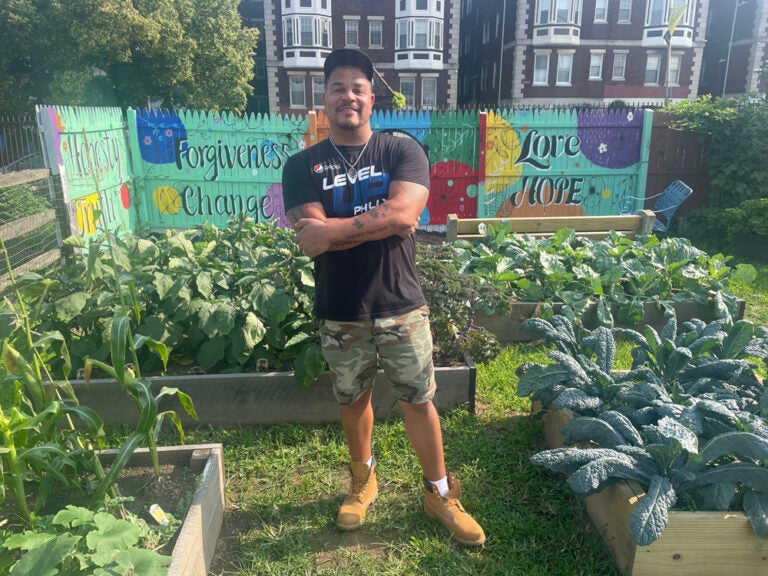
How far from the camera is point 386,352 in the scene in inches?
103

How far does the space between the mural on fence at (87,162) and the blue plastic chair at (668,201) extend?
8.53 meters

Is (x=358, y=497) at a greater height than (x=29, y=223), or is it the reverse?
(x=29, y=223)

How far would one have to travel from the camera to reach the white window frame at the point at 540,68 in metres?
34.9

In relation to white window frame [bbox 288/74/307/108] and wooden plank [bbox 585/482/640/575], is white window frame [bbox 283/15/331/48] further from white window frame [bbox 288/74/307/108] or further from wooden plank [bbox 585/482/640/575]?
wooden plank [bbox 585/482/640/575]

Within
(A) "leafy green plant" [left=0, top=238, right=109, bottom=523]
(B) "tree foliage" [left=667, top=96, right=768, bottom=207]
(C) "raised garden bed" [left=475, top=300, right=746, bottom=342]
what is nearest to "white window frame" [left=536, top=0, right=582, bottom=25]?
(B) "tree foliage" [left=667, top=96, right=768, bottom=207]

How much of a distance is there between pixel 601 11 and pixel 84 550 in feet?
134

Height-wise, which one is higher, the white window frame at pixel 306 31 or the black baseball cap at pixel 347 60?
the white window frame at pixel 306 31

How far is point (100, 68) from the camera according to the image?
2672 centimetres

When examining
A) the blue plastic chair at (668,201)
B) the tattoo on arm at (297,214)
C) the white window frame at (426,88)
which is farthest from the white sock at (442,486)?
the white window frame at (426,88)

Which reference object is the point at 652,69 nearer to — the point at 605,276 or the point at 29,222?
the point at 605,276

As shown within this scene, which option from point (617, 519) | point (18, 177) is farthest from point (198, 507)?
point (18, 177)

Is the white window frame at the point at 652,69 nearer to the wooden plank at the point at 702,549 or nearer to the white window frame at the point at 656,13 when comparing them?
the white window frame at the point at 656,13

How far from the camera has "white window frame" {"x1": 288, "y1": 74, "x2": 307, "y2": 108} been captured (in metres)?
36.3

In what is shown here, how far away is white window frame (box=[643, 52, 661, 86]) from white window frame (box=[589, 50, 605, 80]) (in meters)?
2.89
